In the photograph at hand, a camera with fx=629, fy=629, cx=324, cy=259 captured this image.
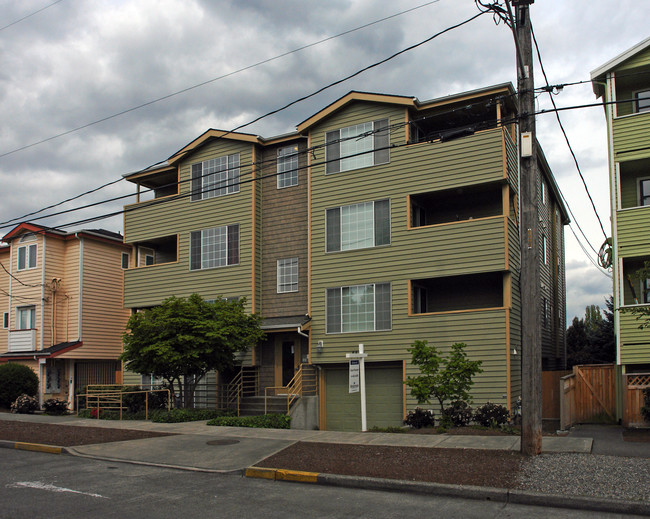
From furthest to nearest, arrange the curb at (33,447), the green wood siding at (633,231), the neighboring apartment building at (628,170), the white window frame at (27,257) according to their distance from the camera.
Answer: the white window frame at (27,257), the green wood siding at (633,231), the neighboring apartment building at (628,170), the curb at (33,447)

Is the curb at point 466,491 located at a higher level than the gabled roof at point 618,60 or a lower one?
lower

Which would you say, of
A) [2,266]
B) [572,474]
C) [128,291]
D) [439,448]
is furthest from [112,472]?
[2,266]

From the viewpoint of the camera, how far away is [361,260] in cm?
2248

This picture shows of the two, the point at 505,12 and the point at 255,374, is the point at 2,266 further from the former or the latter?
the point at 505,12

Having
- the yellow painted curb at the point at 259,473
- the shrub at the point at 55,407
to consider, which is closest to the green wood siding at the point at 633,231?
the yellow painted curb at the point at 259,473

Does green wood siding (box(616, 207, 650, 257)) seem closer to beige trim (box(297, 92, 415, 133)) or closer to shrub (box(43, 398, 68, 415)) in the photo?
beige trim (box(297, 92, 415, 133))

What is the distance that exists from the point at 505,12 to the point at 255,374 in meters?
16.9

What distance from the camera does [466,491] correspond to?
9391 mm

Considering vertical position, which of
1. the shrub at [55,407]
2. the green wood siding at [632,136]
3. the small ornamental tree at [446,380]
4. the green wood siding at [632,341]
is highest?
the green wood siding at [632,136]

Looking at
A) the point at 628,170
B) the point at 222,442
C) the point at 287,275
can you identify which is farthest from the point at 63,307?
the point at 628,170

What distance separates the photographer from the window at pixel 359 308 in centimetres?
2184

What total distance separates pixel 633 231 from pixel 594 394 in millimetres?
5301

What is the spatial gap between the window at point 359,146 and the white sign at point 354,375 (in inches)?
294

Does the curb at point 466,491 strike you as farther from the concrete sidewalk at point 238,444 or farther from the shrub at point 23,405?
the shrub at point 23,405
